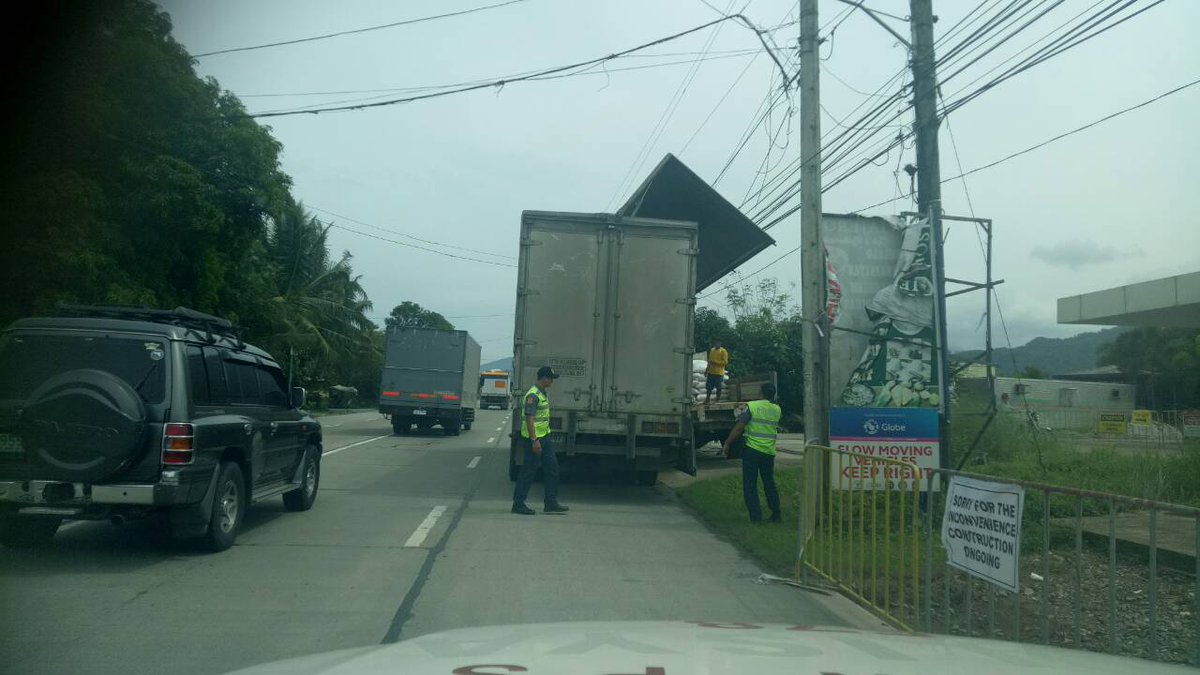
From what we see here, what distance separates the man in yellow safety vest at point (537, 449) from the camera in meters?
12.5

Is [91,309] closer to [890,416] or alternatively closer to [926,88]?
[890,416]

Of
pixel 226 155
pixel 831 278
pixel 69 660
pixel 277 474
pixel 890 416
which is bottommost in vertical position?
pixel 69 660

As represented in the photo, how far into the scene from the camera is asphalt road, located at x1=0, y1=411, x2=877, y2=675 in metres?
6.04

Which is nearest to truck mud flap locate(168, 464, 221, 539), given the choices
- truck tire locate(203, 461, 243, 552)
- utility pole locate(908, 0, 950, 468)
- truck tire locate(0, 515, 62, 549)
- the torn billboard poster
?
truck tire locate(203, 461, 243, 552)

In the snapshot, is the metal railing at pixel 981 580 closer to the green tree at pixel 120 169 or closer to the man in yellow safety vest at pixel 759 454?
the man in yellow safety vest at pixel 759 454

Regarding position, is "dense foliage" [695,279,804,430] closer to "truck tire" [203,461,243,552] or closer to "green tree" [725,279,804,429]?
"green tree" [725,279,804,429]

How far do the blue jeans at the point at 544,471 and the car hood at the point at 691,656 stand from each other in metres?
8.96

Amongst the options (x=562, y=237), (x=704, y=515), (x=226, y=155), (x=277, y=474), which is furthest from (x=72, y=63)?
(x=704, y=515)

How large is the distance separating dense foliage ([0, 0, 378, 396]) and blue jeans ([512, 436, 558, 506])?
8830mm

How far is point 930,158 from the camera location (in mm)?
12703

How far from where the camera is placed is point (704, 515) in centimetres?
1295

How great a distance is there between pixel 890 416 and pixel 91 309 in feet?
28.6

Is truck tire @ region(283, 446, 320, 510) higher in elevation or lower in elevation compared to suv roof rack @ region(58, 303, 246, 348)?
lower

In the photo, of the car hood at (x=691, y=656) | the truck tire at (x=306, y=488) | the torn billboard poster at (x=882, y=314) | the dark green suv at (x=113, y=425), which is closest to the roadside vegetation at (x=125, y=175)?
the truck tire at (x=306, y=488)
